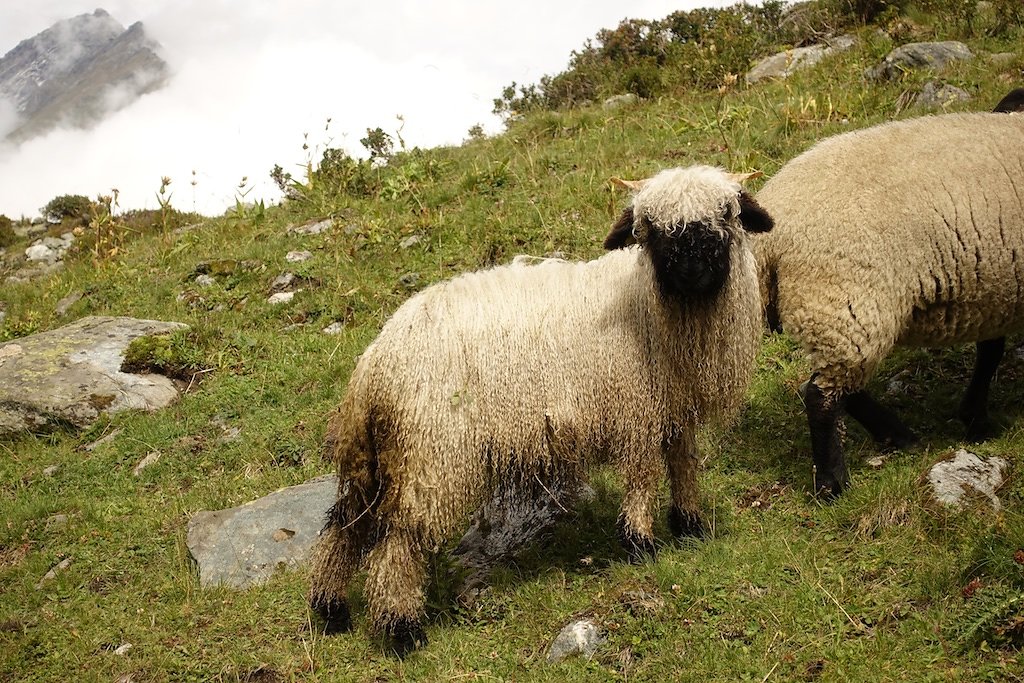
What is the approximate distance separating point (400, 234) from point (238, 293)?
7.31 feet

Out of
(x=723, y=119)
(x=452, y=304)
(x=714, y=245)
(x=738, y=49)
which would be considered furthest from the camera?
(x=738, y=49)

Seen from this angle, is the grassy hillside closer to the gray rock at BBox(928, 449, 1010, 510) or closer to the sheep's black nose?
the gray rock at BBox(928, 449, 1010, 510)

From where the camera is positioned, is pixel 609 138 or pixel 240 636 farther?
pixel 609 138

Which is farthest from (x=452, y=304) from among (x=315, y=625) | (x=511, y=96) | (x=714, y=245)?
(x=511, y=96)

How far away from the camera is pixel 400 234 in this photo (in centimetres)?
1116

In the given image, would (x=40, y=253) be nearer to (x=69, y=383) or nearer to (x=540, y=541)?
(x=69, y=383)

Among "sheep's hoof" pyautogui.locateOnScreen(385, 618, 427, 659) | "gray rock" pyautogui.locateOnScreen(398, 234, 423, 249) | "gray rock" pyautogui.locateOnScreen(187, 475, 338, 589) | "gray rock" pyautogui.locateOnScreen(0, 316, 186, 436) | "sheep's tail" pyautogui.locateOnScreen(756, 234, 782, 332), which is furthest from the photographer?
"gray rock" pyautogui.locateOnScreen(398, 234, 423, 249)

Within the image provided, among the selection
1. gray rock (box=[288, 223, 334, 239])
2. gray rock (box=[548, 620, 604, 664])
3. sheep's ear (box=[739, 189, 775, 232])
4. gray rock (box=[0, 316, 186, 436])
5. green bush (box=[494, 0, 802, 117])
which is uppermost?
green bush (box=[494, 0, 802, 117])

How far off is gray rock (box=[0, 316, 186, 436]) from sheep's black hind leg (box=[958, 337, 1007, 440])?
753cm

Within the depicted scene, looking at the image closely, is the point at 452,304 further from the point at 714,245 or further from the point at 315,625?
the point at 315,625

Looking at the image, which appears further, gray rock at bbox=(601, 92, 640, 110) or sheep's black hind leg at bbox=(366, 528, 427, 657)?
gray rock at bbox=(601, 92, 640, 110)

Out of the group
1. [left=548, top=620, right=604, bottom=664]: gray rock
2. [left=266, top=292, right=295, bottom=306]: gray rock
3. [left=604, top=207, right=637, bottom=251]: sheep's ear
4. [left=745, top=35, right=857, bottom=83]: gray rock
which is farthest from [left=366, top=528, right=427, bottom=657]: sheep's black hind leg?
[left=745, top=35, right=857, bottom=83]: gray rock

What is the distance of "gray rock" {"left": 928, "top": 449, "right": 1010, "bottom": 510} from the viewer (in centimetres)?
515

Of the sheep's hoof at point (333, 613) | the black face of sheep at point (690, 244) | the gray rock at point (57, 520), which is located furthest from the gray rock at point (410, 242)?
the sheep's hoof at point (333, 613)
